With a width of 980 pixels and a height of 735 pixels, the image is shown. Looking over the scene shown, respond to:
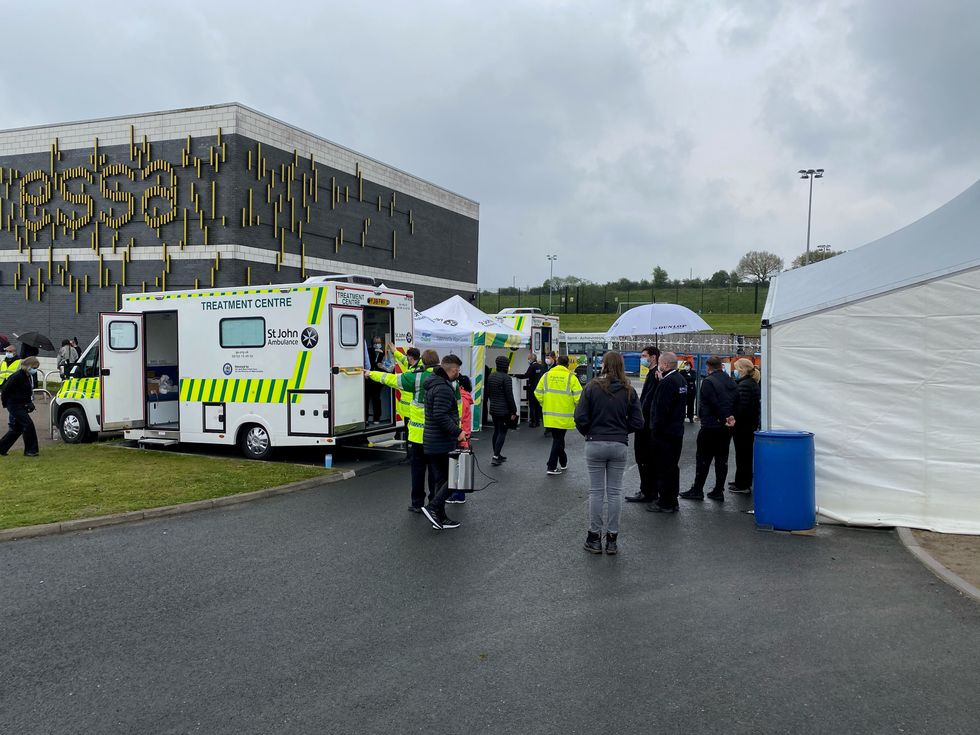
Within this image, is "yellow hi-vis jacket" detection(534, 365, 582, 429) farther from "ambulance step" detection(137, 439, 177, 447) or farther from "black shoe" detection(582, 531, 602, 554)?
"ambulance step" detection(137, 439, 177, 447)

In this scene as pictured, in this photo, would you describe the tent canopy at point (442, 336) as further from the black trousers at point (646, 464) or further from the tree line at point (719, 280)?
the tree line at point (719, 280)

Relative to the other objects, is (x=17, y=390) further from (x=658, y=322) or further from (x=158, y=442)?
(x=658, y=322)

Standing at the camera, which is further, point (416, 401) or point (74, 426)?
point (74, 426)

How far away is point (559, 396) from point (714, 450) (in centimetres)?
272

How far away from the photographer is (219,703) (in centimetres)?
412

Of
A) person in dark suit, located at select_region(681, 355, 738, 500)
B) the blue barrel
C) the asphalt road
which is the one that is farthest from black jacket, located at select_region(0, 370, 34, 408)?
the blue barrel

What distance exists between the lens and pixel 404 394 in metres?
10.5

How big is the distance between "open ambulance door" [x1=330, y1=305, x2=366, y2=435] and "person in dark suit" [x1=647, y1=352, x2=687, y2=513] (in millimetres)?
4935

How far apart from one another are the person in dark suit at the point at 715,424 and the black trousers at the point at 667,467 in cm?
75

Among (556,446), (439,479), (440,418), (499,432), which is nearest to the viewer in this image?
(440,418)

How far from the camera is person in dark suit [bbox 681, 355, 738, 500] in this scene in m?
9.39

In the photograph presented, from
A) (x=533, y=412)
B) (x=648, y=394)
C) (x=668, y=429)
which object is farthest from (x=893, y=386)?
(x=533, y=412)

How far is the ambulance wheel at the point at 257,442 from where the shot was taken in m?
12.3

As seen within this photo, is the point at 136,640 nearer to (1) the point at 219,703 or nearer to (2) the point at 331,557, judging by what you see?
(1) the point at 219,703
